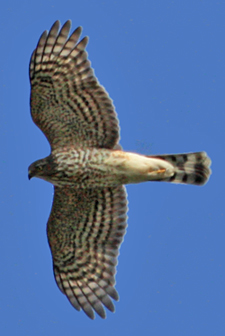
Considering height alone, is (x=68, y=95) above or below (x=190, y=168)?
above

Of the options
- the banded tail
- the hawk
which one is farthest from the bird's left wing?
the banded tail

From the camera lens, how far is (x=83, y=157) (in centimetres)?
1089

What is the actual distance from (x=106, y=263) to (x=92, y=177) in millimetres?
1562

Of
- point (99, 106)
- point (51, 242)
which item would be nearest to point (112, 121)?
point (99, 106)

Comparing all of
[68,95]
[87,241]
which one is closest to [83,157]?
[68,95]

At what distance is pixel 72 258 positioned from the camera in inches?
465

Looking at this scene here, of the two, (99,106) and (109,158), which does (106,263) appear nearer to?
(109,158)

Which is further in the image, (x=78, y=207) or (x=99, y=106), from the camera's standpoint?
(x=78, y=207)

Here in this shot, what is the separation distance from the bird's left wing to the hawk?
0.05ft

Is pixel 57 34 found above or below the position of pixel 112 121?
above

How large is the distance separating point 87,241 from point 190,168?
6.64 feet

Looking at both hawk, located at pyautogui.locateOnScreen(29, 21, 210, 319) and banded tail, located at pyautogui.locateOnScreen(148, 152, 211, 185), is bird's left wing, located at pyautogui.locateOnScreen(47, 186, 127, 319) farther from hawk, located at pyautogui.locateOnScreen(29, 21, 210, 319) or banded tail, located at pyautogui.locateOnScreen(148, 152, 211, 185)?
banded tail, located at pyautogui.locateOnScreen(148, 152, 211, 185)

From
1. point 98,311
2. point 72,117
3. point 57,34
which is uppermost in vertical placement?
point 57,34

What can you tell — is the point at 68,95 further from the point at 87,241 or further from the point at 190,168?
the point at 87,241
